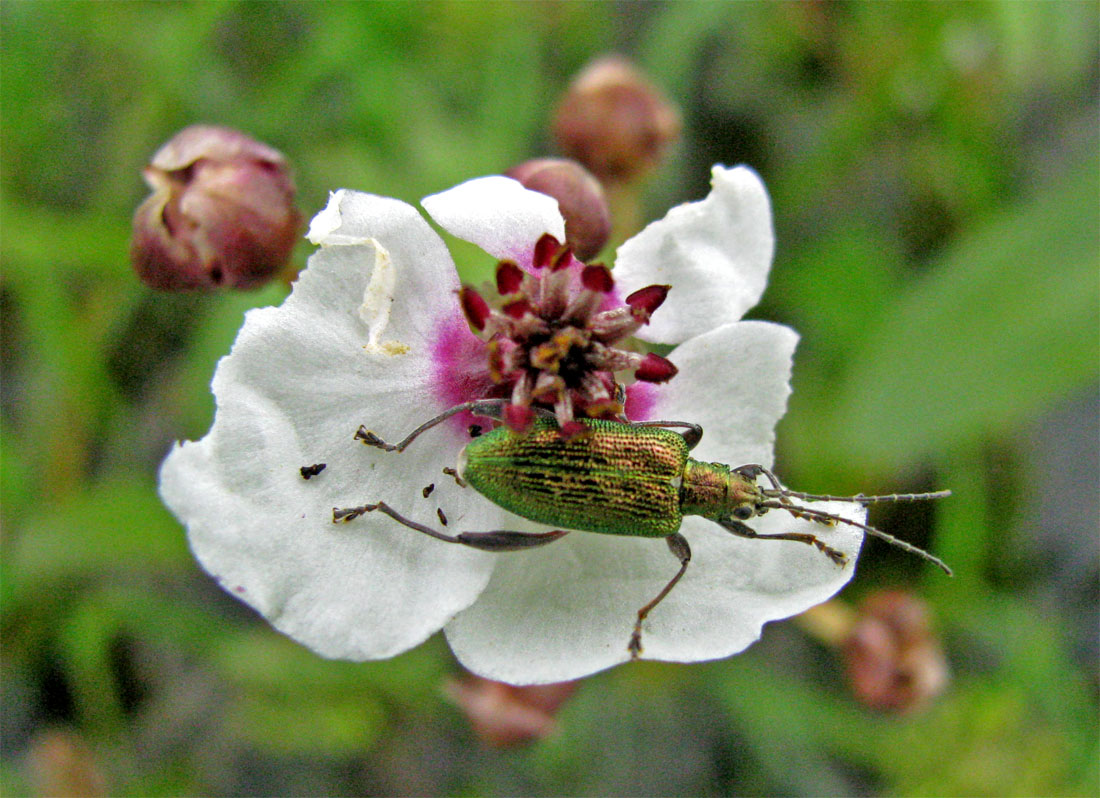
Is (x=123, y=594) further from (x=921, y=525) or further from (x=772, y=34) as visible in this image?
(x=772, y=34)

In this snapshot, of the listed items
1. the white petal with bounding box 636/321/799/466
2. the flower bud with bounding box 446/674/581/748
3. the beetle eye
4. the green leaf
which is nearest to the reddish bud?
the white petal with bounding box 636/321/799/466

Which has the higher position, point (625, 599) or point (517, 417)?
point (517, 417)

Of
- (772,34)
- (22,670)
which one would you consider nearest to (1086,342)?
(772,34)

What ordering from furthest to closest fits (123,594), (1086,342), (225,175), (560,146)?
(123,594) < (1086,342) < (560,146) < (225,175)

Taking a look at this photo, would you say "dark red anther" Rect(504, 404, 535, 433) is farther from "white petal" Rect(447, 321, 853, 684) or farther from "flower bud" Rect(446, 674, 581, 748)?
"flower bud" Rect(446, 674, 581, 748)

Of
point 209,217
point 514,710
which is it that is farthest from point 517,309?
point 514,710

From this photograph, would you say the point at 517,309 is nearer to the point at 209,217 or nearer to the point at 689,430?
the point at 689,430
